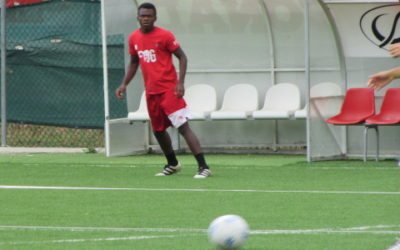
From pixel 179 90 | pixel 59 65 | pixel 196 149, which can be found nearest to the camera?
pixel 179 90

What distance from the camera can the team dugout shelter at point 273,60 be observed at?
57.3 feet

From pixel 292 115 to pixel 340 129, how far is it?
0.83 metres

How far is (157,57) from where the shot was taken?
556 inches

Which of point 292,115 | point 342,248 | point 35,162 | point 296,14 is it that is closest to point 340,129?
point 292,115

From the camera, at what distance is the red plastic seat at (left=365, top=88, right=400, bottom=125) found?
16.5 meters

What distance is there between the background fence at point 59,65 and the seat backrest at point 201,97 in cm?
121

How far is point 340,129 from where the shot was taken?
58.2 ft

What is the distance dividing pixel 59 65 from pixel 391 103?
6.00 meters

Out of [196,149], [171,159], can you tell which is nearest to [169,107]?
[196,149]

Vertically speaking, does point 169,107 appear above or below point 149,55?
below

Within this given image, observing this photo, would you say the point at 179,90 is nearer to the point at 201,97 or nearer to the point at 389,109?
the point at 389,109

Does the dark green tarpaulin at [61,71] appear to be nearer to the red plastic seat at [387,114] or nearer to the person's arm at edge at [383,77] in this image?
the red plastic seat at [387,114]

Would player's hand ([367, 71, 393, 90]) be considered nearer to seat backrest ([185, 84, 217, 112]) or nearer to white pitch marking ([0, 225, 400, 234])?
white pitch marking ([0, 225, 400, 234])

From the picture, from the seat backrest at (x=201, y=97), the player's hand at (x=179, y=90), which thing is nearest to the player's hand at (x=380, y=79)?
the player's hand at (x=179, y=90)
